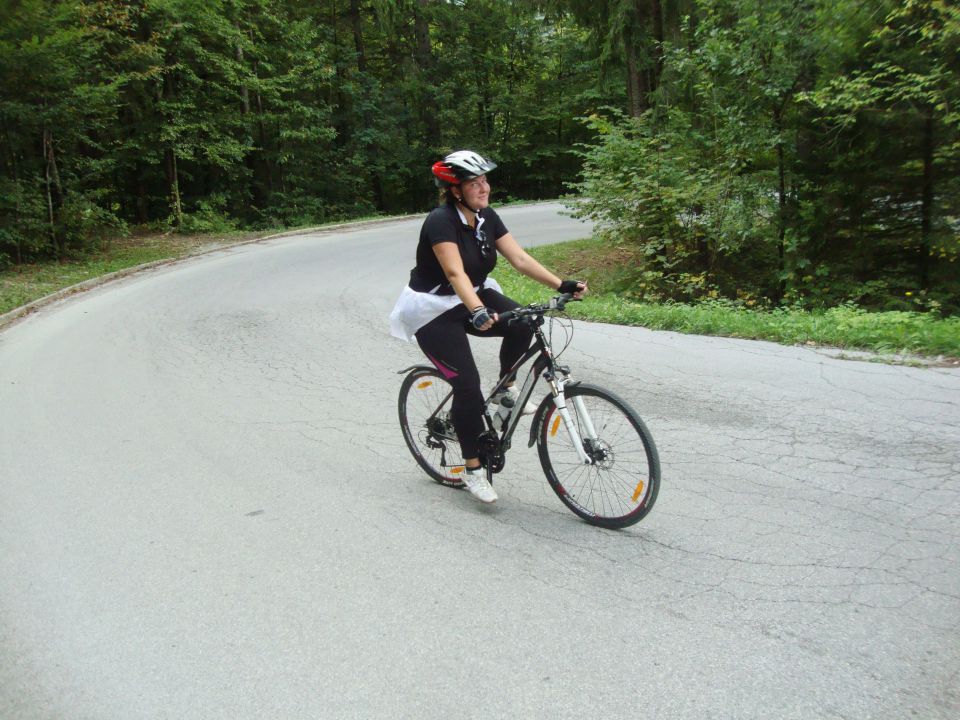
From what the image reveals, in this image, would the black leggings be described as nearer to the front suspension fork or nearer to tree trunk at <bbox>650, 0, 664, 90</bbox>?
the front suspension fork

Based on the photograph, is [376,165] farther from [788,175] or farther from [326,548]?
[326,548]

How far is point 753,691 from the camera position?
2803 millimetres

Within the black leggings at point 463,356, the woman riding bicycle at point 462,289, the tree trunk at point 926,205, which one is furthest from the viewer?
the tree trunk at point 926,205

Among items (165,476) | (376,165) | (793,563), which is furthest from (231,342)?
(376,165)

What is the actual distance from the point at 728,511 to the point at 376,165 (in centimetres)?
3051

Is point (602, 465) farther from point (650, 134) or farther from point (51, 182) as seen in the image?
point (51, 182)

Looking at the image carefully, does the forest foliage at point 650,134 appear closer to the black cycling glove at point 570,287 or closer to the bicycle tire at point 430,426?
the bicycle tire at point 430,426

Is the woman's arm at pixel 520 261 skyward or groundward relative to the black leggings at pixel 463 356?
skyward

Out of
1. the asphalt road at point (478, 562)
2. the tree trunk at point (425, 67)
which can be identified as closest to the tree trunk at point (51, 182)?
the asphalt road at point (478, 562)

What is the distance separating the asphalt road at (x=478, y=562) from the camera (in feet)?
9.67

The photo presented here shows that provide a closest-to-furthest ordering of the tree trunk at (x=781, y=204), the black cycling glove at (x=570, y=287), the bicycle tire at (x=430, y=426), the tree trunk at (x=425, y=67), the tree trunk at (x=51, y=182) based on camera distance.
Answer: the black cycling glove at (x=570, y=287) → the bicycle tire at (x=430, y=426) → the tree trunk at (x=781, y=204) → the tree trunk at (x=51, y=182) → the tree trunk at (x=425, y=67)

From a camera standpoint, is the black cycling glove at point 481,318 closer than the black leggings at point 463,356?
Yes

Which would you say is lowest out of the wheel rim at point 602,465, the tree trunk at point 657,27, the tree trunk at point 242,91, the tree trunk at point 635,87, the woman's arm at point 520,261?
the wheel rim at point 602,465

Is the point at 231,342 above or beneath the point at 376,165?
beneath
